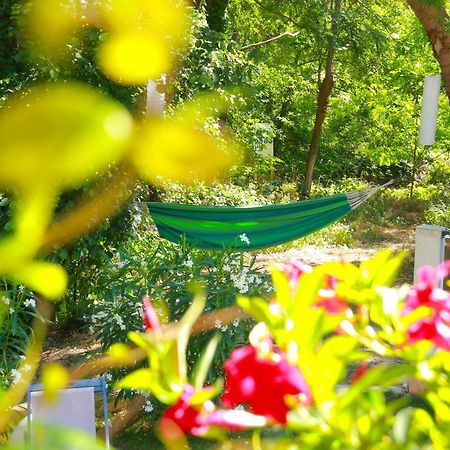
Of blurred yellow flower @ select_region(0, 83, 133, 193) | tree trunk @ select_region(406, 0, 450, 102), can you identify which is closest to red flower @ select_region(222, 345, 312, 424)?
blurred yellow flower @ select_region(0, 83, 133, 193)

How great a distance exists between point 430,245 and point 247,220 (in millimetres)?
1554

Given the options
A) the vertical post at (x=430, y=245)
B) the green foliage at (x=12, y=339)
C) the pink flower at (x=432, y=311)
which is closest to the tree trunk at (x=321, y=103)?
the vertical post at (x=430, y=245)

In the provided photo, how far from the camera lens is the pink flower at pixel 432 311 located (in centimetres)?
34

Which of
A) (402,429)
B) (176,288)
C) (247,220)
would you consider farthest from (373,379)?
(247,220)

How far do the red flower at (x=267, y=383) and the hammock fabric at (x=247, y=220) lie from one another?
3.83 meters

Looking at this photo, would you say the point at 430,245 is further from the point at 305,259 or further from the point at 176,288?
the point at 305,259

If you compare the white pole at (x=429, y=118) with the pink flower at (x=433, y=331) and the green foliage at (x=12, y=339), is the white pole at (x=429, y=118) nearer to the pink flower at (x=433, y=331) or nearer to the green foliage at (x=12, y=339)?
the green foliage at (x=12, y=339)

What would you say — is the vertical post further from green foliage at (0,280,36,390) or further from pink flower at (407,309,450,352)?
pink flower at (407,309,450,352)

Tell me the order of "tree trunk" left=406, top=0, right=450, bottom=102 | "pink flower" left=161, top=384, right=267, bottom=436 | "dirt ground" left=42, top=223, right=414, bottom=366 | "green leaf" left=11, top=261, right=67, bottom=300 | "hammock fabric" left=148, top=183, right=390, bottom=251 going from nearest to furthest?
"green leaf" left=11, top=261, right=67, bottom=300 → "pink flower" left=161, top=384, right=267, bottom=436 → "dirt ground" left=42, top=223, right=414, bottom=366 → "hammock fabric" left=148, top=183, right=390, bottom=251 → "tree trunk" left=406, top=0, right=450, bottom=102

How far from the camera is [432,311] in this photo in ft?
1.16

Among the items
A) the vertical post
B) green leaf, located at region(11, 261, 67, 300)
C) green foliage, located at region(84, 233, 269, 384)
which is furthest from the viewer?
the vertical post

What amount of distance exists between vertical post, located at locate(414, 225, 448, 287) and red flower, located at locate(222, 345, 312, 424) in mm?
2848

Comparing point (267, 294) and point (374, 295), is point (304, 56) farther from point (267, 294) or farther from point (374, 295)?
point (374, 295)

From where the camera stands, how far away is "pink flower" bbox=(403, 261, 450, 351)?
344 millimetres
